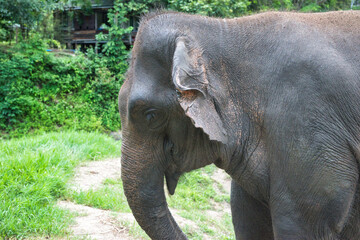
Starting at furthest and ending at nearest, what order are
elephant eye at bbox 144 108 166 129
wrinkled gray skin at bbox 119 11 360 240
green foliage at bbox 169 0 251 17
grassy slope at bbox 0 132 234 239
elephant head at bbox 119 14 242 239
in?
1. green foliage at bbox 169 0 251 17
2. grassy slope at bbox 0 132 234 239
3. elephant eye at bbox 144 108 166 129
4. elephant head at bbox 119 14 242 239
5. wrinkled gray skin at bbox 119 11 360 240

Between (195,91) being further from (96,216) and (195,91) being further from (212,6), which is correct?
(212,6)

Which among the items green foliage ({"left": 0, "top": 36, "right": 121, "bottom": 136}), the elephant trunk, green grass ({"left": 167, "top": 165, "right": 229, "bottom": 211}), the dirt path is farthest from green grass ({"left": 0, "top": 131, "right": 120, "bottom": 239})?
green foliage ({"left": 0, "top": 36, "right": 121, "bottom": 136})

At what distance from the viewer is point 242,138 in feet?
8.04

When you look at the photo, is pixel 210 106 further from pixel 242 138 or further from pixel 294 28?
pixel 294 28

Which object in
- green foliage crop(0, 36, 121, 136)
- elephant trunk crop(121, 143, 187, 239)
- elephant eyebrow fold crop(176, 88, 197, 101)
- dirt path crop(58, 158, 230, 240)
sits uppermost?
elephant eyebrow fold crop(176, 88, 197, 101)

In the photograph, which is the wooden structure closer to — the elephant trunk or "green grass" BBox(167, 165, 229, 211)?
"green grass" BBox(167, 165, 229, 211)

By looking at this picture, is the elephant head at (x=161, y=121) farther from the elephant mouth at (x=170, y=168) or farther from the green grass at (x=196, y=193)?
the green grass at (x=196, y=193)

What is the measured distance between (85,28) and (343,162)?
24404 millimetres

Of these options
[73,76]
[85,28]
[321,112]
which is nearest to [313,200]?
[321,112]

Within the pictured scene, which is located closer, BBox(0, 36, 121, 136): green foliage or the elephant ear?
the elephant ear

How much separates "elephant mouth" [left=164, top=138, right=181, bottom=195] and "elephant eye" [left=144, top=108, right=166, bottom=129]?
0.13 meters

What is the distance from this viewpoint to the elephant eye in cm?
248

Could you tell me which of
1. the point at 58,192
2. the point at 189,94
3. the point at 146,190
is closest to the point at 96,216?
the point at 58,192

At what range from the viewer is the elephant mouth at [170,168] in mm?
2590
